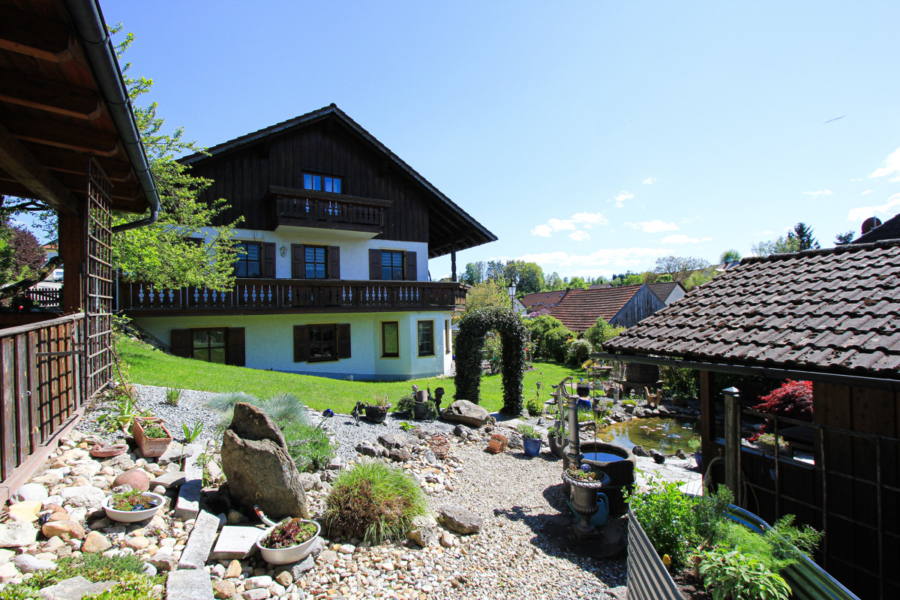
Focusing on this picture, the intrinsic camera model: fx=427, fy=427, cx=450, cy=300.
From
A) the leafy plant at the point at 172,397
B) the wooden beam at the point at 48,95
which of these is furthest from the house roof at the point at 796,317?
the leafy plant at the point at 172,397

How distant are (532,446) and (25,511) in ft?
24.4

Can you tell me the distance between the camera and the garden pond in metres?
11.1

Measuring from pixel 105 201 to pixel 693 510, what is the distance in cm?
766

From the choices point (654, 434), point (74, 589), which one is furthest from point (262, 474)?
point (654, 434)

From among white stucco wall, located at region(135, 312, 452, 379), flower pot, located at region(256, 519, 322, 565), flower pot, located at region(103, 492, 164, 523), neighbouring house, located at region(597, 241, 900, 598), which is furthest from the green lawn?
neighbouring house, located at region(597, 241, 900, 598)

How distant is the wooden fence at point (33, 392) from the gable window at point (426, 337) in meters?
14.0

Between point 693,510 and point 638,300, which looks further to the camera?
point 638,300

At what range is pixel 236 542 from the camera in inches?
159

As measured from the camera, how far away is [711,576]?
3.02 m

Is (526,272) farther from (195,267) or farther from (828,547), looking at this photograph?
(828,547)

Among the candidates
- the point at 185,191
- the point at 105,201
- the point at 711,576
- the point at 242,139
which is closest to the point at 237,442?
the point at 105,201

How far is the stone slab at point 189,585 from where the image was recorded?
3090 millimetres

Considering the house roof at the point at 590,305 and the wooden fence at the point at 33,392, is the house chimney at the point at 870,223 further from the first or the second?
the wooden fence at the point at 33,392

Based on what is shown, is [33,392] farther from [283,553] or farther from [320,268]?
[320,268]
